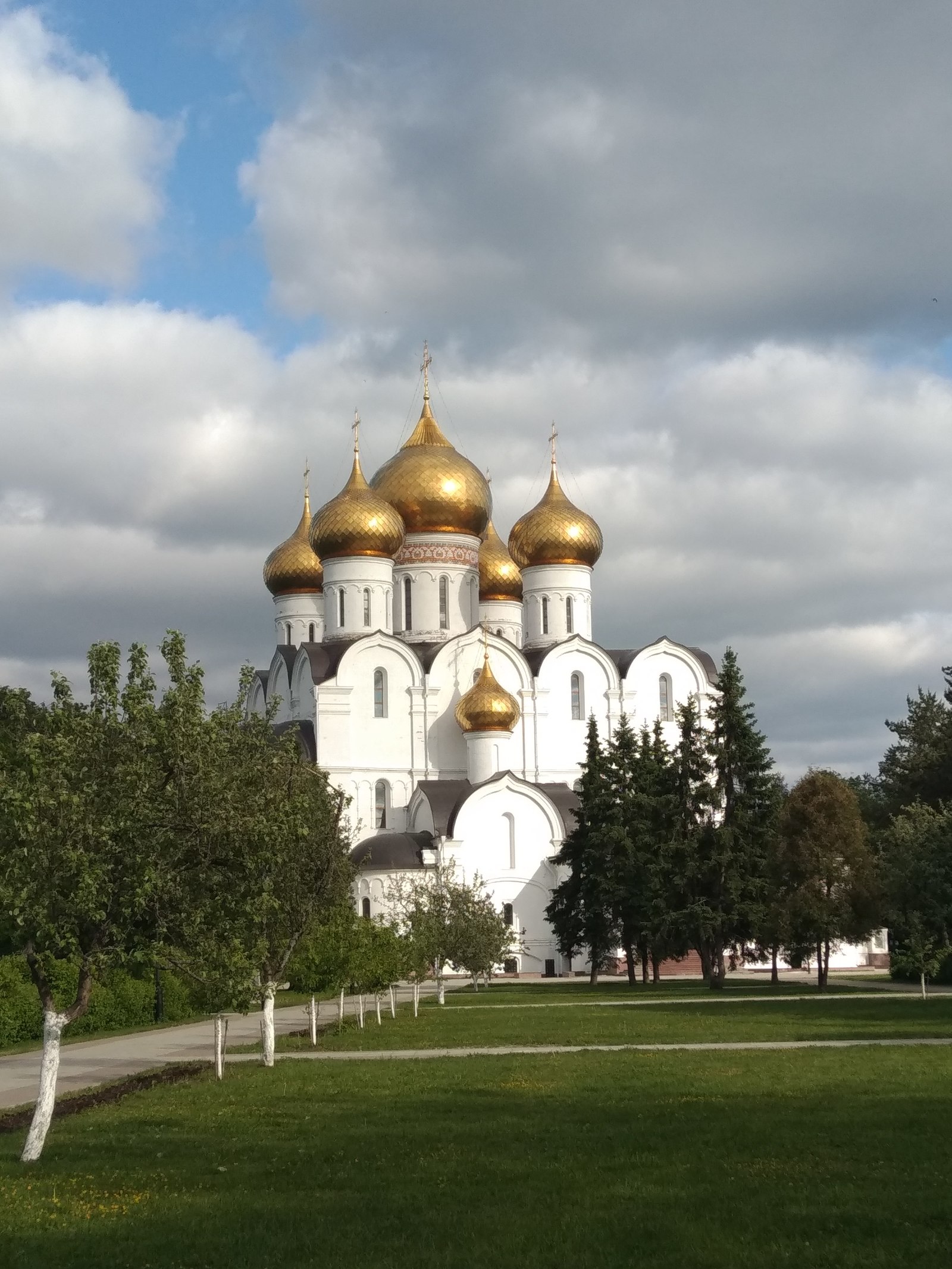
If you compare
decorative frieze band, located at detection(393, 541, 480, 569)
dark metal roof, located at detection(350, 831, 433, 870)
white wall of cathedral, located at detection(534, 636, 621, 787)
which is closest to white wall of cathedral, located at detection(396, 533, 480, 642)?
decorative frieze band, located at detection(393, 541, 480, 569)

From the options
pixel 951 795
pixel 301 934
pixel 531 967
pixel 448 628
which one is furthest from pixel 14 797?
pixel 448 628

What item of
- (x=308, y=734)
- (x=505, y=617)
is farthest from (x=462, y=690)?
(x=308, y=734)

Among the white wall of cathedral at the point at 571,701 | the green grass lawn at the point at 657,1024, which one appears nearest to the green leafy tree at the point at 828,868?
the green grass lawn at the point at 657,1024

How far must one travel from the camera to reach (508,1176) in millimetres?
10281

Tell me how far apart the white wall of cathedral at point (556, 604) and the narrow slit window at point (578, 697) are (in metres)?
2.34

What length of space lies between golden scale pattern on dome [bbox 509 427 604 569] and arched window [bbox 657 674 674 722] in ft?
17.2

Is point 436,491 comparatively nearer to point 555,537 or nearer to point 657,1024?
point 555,537

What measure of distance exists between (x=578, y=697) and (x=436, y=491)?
9.09 m

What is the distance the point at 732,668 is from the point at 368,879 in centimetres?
1632

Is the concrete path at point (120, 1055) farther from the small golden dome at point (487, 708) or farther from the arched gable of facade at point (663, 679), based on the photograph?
the arched gable of facade at point (663, 679)

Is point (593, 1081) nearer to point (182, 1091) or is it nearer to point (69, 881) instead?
point (182, 1091)

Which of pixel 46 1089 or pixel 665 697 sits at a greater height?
pixel 665 697

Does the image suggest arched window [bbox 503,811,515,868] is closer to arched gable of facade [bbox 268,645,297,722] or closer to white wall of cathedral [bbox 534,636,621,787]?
white wall of cathedral [bbox 534,636,621,787]

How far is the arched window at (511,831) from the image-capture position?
4897 centimetres
